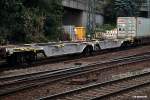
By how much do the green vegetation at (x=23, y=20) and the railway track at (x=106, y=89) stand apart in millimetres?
19774

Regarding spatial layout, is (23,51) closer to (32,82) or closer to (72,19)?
(32,82)

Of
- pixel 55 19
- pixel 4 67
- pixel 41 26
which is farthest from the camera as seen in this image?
pixel 55 19

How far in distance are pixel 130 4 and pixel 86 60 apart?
46589 millimetres

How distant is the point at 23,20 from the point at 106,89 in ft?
85.1

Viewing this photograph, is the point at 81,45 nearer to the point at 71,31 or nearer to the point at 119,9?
the point at 71,31

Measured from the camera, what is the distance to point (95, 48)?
31562 millimetres

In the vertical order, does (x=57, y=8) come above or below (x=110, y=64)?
above

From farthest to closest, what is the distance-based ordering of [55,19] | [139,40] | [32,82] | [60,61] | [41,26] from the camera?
[55,19]
[41,26]
[139,40]
[60,61]
[32,82]

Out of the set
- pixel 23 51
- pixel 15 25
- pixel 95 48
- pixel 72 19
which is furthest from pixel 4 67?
pixel 72 19

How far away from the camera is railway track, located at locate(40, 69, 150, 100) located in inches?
563

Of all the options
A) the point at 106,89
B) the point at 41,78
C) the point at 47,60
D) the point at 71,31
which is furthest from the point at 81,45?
the point at 71,31

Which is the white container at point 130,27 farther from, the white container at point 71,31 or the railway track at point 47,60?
the white container at point 71,31

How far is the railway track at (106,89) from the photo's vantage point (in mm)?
14295

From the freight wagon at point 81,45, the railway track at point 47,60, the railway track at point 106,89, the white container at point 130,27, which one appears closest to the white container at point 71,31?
the freight wagon at point 81,45
